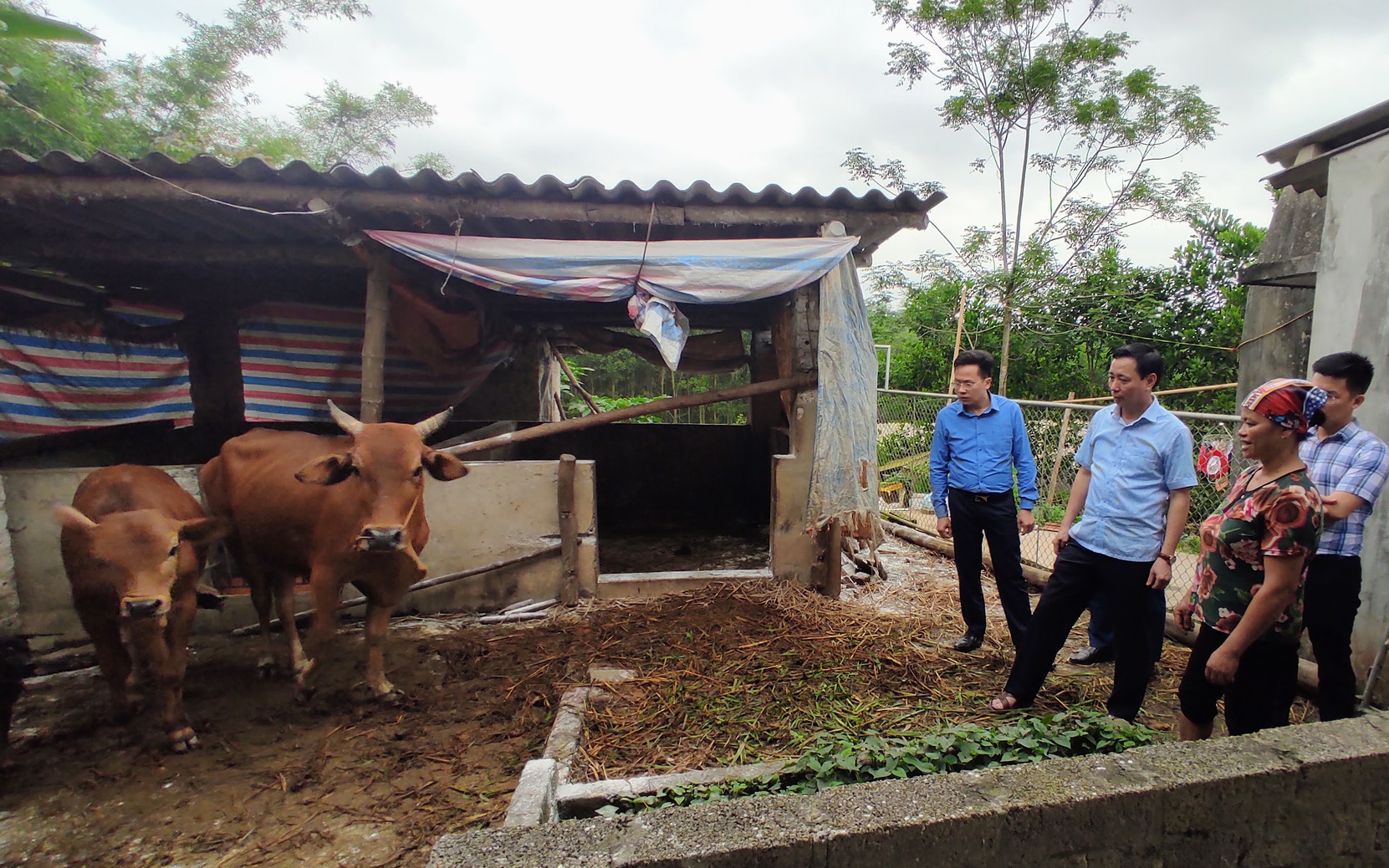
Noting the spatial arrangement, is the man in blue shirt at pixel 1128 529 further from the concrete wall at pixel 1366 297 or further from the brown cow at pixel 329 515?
the brown cow at pixel 329 515

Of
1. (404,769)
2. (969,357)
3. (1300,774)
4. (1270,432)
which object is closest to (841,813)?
(1300,774)

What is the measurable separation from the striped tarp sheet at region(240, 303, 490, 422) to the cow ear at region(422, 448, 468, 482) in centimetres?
288

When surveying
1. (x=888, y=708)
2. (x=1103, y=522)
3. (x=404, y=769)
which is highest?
(x=1103, y=522)

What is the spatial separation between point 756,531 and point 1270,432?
19.1ft

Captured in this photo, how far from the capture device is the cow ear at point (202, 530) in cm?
329

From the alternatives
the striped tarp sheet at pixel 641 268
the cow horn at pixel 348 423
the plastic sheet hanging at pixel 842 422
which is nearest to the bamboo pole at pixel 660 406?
the plastic sheet hanging at pixel 842 422

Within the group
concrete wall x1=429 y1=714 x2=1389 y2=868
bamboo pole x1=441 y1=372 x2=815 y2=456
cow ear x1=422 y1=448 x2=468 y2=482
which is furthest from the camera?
bamboo pole x1=441 y1=372 x2=815 y2=456

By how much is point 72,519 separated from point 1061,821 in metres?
4.17

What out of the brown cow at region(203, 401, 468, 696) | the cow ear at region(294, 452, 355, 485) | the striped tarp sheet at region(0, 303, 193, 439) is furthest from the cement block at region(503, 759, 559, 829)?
the striped tarp sheet at region(0, 303, 193, 439)

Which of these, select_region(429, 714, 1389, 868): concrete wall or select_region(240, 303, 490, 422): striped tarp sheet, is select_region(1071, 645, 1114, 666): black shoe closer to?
select_region(429, 714, 1389, 868): concrete wall

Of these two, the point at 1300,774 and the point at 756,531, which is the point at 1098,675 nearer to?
the point at 1300,774

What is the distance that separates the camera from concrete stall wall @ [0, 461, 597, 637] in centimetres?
434

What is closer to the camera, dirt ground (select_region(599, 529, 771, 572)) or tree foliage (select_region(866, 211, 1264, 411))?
dirt ground (select_region(599, 529, 771, 572))

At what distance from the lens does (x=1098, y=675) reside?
12.2 feet
